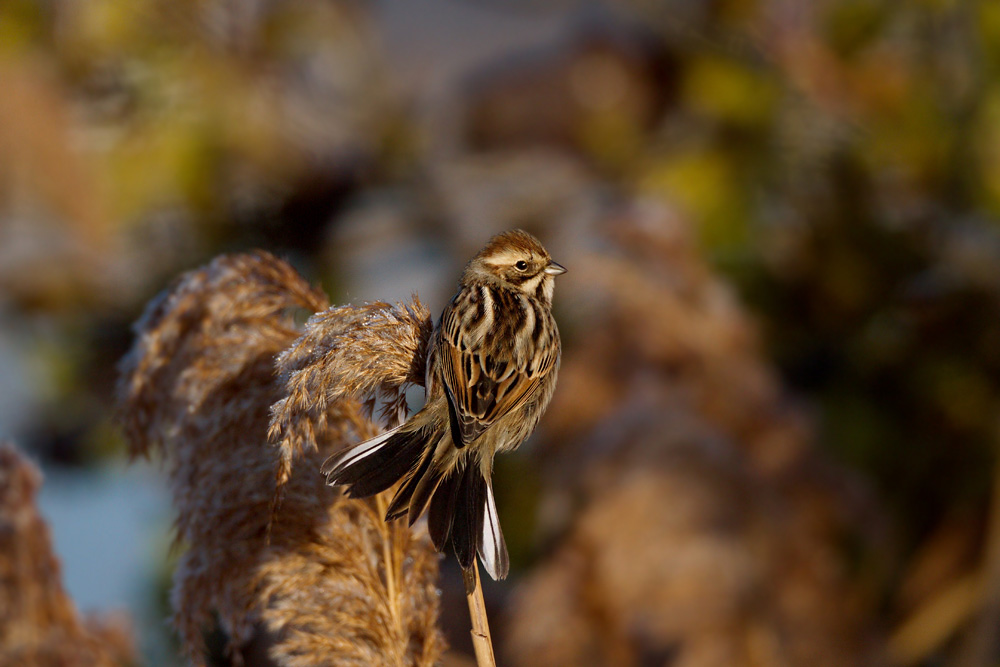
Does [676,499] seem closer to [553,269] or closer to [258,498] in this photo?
[553,269]

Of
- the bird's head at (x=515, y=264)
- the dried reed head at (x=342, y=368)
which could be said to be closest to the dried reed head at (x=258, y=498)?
the dried reed head at (x=342, y=368)

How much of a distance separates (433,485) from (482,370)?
21 cm

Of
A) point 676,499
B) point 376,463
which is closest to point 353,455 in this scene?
point 376,463

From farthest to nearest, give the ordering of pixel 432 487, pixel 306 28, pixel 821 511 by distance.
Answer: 1. pixel 306 28
2. pixel 821 511
3. pixel 432 487

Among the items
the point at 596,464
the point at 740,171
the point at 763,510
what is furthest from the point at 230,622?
the point at 740,171

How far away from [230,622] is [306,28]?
707cm

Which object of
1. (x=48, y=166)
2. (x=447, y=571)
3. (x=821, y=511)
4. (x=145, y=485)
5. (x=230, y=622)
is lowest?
(x=230, y=622)

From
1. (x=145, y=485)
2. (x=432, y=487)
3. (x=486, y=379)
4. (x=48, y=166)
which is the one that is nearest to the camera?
(x=432, y=487)

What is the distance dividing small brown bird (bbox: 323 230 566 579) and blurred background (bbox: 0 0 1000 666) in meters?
1.59

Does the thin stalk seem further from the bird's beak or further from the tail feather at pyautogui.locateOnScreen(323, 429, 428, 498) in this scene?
the bird's beak

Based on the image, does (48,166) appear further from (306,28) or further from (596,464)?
(596,464)

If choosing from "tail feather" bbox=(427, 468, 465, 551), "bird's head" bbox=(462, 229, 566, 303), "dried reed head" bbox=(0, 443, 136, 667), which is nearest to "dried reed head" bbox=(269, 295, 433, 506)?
"tail feather" bbox=(427, 468, 465, 551)

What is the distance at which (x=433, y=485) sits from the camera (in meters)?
1.26

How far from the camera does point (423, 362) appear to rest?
4.39ft
